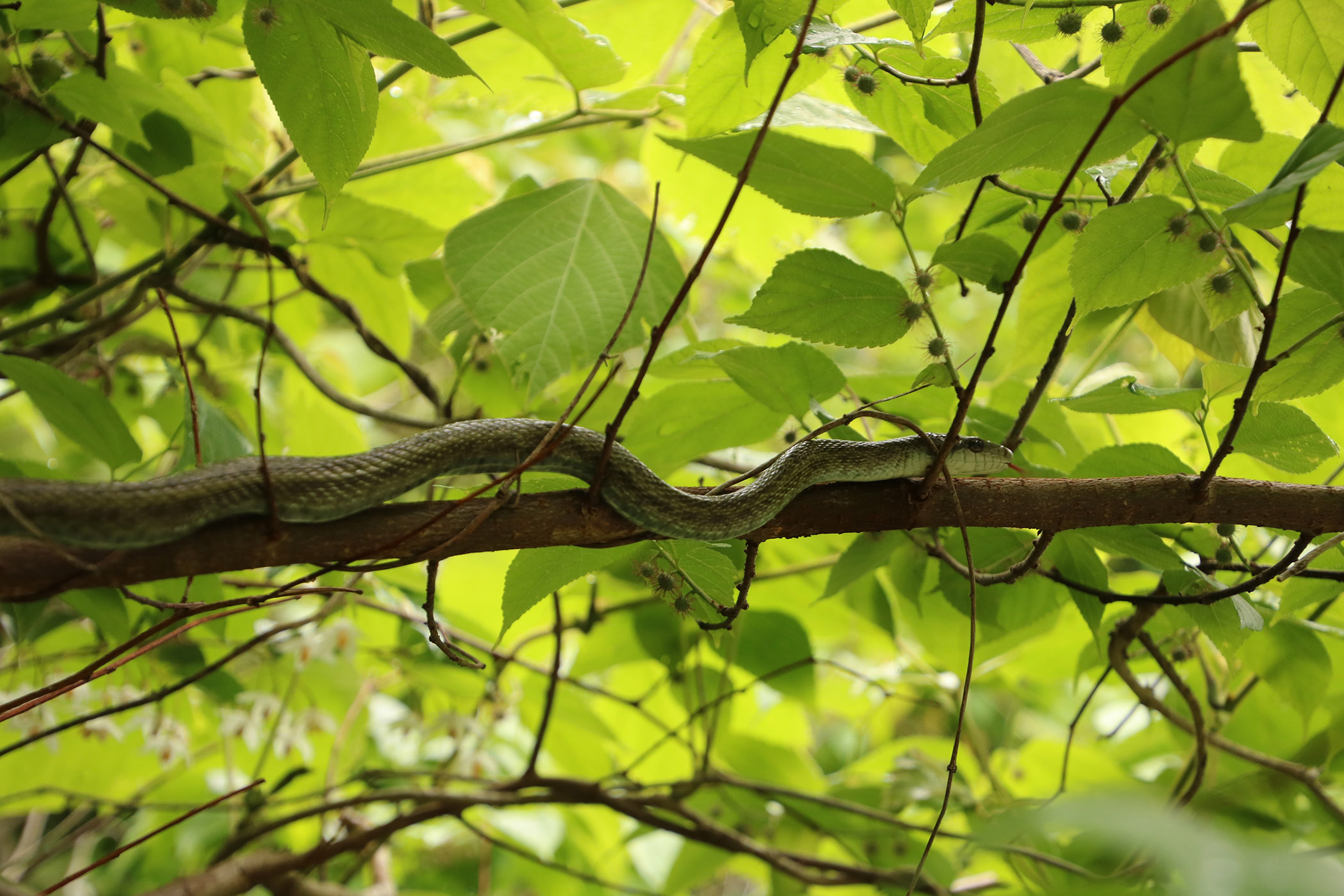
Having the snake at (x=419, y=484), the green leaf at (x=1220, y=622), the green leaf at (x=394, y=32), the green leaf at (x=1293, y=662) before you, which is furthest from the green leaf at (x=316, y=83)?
the green leaf at (x=1293, y=662)

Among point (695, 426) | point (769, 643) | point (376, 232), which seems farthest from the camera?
point (769, 643)

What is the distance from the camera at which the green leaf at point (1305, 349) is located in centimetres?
118

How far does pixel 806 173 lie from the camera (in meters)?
1.21

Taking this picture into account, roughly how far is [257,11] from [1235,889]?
135cm

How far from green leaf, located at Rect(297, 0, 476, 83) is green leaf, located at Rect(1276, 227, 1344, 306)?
101 centimetres

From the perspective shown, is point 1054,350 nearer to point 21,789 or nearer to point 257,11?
Result: point 257,11

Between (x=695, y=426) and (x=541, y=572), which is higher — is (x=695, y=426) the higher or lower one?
the higher one

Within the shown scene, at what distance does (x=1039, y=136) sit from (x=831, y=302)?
368 millimetres

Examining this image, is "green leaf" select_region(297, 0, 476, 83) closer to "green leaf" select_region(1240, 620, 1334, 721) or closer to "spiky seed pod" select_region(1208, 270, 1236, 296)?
"spiky seed pod" select_region(1208, 270, 1236, 296)

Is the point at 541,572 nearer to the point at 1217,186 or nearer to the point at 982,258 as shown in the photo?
the point at 982,258

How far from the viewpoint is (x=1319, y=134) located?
0.92 meters

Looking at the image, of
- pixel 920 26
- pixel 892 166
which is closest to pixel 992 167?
pixel 920 26

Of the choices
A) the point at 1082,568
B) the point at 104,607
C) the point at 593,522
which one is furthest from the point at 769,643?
the point at 104,607

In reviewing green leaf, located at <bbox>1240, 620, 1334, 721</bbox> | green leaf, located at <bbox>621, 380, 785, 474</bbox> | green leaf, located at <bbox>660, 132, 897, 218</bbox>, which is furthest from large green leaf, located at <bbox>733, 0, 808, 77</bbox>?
green leaf, located at <bbox>1240, 620, 1334, 721</bbox>
